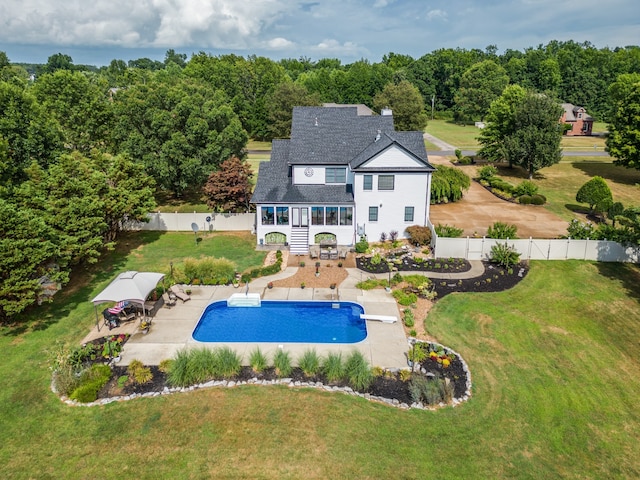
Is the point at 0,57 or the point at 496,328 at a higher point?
the point at 0,57

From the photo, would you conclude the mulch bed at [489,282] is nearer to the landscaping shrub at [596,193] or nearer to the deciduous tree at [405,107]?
the landscaping shrub at [596,193]

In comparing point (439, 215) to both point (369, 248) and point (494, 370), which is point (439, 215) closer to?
point (369, 248)

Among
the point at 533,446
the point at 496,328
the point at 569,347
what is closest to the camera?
the point at 533,446

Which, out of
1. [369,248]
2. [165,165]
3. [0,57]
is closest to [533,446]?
[369,248]

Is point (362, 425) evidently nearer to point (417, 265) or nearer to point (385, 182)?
point (417, 265)

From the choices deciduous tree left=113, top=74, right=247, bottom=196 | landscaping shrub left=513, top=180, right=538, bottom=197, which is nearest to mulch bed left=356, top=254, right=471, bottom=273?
landscaping shrub left=513, top=180, right=538, bottom=197

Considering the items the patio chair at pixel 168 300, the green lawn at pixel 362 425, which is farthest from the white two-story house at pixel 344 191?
the green lawn at pixel 362 425

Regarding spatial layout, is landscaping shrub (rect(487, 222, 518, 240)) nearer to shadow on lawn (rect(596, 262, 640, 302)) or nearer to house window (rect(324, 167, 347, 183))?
shadow on lawn (rect(596, 262, 640, 302))
